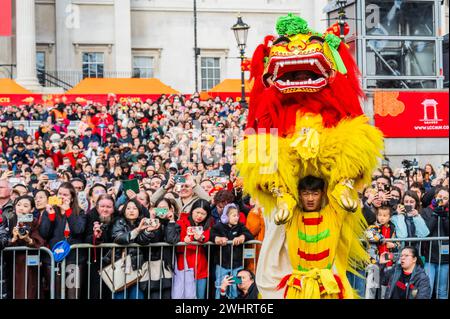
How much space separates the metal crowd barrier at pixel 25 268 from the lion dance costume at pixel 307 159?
8.55 feet

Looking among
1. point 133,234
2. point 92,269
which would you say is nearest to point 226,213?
point 133,234

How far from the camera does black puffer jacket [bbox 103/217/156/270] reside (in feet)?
31.0

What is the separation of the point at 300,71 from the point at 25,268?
11.4 ft

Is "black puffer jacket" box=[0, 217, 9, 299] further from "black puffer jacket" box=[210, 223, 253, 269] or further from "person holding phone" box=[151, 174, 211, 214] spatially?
"black puffer jacket" box=[210, 223, 253, 269]

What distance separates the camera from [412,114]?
55.3ft

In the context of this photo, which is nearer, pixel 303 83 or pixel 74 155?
pixel 303 83

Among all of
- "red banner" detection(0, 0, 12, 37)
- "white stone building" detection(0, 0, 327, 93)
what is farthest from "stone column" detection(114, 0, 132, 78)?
"red banner" detection(0, 0, 12, 37)

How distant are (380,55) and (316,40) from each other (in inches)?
379

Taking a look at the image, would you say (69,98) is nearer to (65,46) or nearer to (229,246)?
(65,46)

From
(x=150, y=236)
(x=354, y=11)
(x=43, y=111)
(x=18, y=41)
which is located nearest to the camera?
(x=150, y=236)

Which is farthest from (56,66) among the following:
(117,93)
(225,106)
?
(225,106)

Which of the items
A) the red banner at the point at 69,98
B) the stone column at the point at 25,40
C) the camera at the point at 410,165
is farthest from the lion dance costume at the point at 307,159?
the stone column at the point at 25,40

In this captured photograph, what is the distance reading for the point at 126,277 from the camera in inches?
377

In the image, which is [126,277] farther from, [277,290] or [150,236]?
[277,290]
